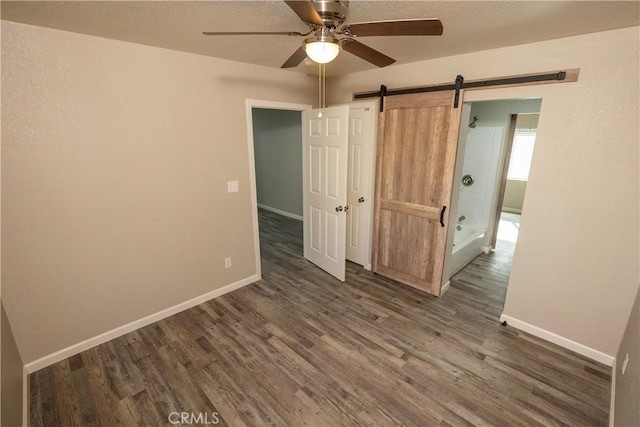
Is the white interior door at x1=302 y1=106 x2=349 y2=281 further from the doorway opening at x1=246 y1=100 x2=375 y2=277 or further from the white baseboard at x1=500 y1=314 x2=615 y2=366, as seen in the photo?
the white baseboard at x1=500 y1=314 x2=615 y2=366

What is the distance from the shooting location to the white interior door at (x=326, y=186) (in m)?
3.27

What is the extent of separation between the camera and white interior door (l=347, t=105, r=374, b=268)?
3.49 m

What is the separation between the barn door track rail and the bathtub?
1790 millimetres

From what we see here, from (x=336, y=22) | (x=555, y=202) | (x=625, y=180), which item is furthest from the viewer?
(x=555, y=202)

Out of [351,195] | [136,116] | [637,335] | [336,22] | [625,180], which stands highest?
[336,22]

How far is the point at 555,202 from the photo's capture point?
233cm

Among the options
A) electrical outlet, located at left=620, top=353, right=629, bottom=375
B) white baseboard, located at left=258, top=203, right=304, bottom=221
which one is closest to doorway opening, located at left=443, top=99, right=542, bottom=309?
electrical outlet, located at left=620, top=353, right=629, bottom=375

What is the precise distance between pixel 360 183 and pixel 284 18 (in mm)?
2185

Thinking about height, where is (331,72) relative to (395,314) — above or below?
above

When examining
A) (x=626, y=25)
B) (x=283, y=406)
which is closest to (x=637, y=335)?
(x=626, y=25)

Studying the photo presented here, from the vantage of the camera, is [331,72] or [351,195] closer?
[331,72]

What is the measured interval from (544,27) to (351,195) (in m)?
2.43

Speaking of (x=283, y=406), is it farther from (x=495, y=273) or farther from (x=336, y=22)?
(x=495, y=273)

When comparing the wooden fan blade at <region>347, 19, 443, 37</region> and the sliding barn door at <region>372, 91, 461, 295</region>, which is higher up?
the wooden fan blade at <region>347, 19, 443, 37</region>
